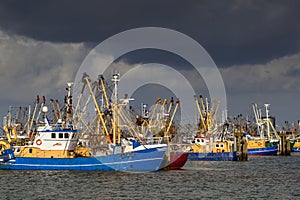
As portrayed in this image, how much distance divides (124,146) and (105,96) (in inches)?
581

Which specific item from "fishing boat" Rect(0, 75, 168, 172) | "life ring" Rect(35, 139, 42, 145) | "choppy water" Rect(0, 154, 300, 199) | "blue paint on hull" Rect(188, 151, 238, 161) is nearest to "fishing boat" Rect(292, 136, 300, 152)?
"blue paint on hull" Rect(188, 151, 238, 161)

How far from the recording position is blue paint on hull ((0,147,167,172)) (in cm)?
6488

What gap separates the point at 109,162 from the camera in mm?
65438

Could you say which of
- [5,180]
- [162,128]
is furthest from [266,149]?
[5,180]

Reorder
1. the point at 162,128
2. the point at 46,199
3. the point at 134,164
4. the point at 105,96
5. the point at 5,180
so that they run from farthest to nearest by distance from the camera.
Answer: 1. the point at 162,128
2. the point at 105,96
3. the point at 134,164
4. the point at 5,180
5. the point at 46,199

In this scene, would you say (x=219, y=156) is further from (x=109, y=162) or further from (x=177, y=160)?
(x=109, y=162)

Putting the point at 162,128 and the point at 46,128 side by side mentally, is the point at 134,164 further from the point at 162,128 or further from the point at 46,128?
the point at 162,128

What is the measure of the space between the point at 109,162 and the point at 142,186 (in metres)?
12.6

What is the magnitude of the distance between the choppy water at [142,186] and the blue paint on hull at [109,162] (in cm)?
87

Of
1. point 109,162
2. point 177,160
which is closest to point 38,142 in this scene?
point 109,162

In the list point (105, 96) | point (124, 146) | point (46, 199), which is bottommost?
point (46, 199)

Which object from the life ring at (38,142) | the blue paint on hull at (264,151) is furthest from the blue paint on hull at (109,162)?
the blue paint on hull at (264,151)

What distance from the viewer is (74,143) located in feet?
233

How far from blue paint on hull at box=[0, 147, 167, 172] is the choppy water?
2.86 ft
